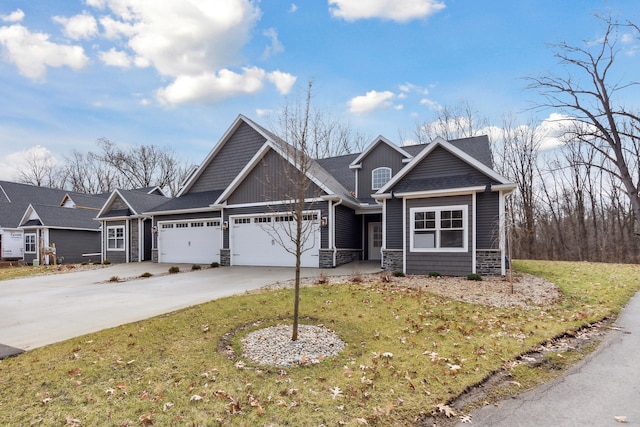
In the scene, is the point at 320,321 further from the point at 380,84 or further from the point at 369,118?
the point at 369,118

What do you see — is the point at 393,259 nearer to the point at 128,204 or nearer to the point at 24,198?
the point at 128,204

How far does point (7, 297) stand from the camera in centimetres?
1012

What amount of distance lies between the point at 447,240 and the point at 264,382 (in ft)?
32.5

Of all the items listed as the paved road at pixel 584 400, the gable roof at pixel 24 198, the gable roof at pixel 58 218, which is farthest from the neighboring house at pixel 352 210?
the gable roof at pixel 24 198

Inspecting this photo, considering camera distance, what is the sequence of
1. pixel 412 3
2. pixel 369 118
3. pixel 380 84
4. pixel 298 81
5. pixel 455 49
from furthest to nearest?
pixel 369 118 → pixel 380 84 → pixel 455 49 → pixel 412 3 → pixel 298 81

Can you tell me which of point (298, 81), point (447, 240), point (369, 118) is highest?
point (369, 118)

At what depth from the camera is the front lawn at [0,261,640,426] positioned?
11.4ft

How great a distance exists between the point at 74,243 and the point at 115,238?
6597 mm

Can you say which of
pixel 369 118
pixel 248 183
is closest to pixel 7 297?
pixel 248 183

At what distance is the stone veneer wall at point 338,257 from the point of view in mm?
14703

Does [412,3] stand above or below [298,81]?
above

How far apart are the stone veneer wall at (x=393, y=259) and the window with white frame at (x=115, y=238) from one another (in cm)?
1701

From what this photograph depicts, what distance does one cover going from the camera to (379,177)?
17.8 metres

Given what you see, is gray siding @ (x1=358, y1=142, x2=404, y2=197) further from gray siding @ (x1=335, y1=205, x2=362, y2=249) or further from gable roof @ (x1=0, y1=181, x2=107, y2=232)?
gable roof @ (x1=0, y1=181, x2=107, y2=232)
